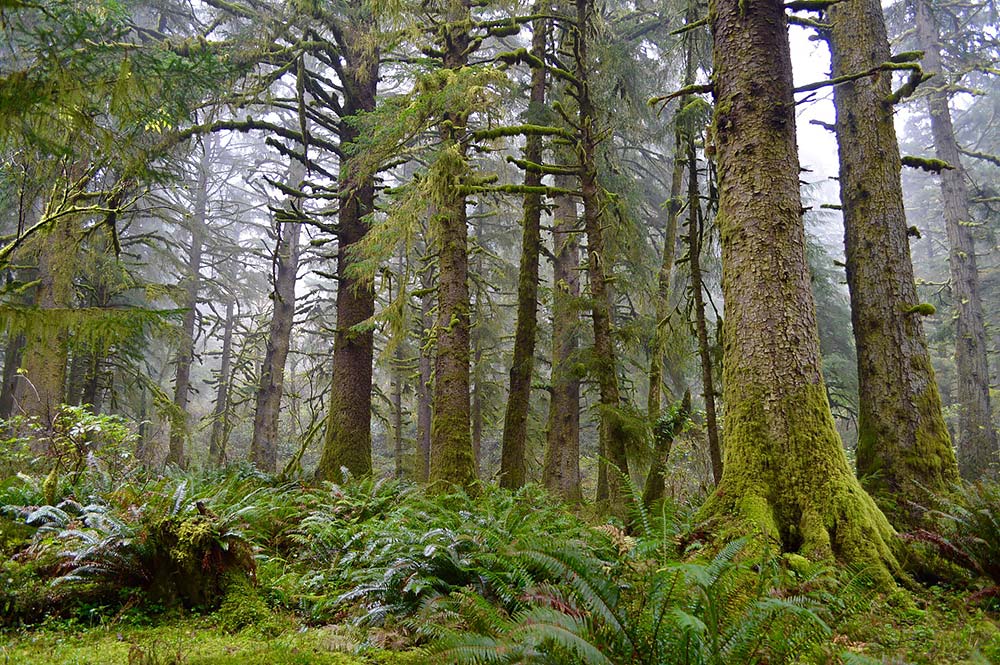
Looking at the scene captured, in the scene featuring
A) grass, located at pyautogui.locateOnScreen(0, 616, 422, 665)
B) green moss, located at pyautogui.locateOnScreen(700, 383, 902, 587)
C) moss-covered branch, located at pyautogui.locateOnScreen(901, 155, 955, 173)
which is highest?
moss-covered branch, located at pyautogui.locateOnScreen(901, 155, 955, 173)

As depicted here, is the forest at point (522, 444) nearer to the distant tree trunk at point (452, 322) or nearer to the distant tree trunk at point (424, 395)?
the distant tree trunk at point (452, 322)

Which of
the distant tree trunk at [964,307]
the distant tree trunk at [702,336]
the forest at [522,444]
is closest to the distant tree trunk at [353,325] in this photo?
the forest at [522,444]

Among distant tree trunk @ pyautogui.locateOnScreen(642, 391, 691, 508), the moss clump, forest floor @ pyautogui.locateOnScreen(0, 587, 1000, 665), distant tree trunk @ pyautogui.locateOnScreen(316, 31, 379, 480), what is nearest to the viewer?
forest floor @ pyautogui.locateOnScreen(0, 587, 1000, 665)

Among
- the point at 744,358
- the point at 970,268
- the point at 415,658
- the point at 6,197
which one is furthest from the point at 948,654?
→ the point at 970,268

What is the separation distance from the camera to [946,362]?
25250mm

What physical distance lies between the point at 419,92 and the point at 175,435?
839cm

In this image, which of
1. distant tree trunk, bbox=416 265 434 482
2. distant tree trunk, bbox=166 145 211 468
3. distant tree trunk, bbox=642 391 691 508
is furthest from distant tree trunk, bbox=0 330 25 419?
distant tree trunk, bbox=642 391 691 508

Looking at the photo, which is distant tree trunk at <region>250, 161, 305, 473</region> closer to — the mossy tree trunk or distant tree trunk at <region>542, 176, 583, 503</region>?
the mossy tree trunk

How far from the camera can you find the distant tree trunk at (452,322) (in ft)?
26.9

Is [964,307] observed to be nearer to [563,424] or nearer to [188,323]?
[563,424]

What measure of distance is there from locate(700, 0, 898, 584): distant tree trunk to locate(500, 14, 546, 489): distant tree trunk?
4.07m

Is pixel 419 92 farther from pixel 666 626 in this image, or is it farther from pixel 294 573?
pixel 666 626

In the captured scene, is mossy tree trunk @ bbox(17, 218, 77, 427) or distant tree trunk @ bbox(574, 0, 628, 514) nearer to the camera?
distant tree trunk @ bbox(574, 0, 628, 514)

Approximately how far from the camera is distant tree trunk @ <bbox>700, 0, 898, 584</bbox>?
14.2ft
